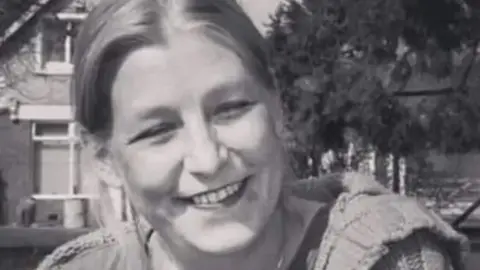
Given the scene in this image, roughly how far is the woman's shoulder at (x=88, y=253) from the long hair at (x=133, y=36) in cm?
19

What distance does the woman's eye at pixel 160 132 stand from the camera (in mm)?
991

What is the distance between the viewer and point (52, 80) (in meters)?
Answer: 16.8

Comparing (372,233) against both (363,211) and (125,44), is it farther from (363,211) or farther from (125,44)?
(125,44)

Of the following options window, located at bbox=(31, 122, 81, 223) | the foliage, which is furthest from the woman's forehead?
window, located at bbox=(31, 122, 81, 223)

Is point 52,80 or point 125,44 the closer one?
point 125,44

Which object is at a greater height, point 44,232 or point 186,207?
point 186,207

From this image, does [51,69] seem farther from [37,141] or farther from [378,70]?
[378,70]

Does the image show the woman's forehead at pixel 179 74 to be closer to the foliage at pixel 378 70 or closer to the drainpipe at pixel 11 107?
the foliage at pixel 378 70

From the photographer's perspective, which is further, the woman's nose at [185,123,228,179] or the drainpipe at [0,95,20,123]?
the drainpipe at [0,95,20,123]

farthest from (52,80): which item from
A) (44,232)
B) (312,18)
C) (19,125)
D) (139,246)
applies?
(139,246)

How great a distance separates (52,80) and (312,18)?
515 inches

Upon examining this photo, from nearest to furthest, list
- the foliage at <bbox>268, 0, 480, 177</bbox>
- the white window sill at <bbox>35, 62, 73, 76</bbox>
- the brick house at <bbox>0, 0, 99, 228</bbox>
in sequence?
the foliage at <bbox>268, 0, 480, 177</bbox>
the brick house at <bbox>0, 0, 99, 228</bbox>
the white window sill at <bbox>35, 62, 73, 76</bbox>

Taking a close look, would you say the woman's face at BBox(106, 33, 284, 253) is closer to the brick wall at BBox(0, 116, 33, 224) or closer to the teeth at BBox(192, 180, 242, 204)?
the teeth at BBox(192, 180, 242, 204)

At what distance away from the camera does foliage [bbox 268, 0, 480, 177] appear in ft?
12.6
